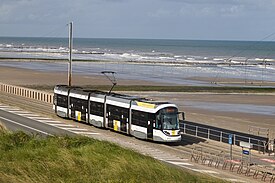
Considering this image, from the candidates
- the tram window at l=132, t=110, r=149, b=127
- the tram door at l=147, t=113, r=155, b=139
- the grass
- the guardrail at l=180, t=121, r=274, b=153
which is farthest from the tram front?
the grass

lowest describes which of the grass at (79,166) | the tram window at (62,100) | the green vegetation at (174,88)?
the green vegetation at (174,88)

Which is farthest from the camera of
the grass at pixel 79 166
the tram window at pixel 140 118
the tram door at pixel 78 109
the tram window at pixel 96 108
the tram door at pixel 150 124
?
the tram door at pixel 78 109

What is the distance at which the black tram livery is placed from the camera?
112 feet

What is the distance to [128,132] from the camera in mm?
36438

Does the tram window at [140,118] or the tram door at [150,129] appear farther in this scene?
the tram window at [140,118]

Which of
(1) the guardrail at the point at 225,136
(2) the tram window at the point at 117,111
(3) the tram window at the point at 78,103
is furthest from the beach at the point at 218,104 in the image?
(2) the tram window at the point at 117,111

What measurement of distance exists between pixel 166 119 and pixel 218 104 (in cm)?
2937

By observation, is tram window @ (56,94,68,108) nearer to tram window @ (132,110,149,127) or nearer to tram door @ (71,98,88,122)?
tram door @ (71,98,88,122)

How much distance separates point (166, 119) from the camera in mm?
34156

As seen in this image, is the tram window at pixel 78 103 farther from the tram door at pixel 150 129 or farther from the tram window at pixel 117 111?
the tram door at pixel 150 129

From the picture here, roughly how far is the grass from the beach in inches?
996

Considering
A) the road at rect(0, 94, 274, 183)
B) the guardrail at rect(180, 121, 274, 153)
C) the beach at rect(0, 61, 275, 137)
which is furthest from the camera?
the beach at rect(0, 61, 275, 137)

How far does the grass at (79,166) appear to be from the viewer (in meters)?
15.5

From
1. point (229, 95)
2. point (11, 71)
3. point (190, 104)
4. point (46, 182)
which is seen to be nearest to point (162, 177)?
point (46, 182)
